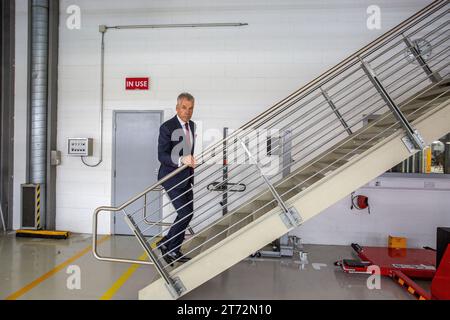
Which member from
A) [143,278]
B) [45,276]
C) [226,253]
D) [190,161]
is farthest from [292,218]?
[45,276]

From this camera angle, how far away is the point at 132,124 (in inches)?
222

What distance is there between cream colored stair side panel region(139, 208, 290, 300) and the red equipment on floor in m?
1.77

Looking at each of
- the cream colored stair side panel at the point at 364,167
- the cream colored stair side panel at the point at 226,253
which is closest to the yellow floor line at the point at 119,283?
the cream colored stair side panel at the point at 226,253

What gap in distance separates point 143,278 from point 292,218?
218 centimetres

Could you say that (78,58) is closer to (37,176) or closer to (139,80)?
(139,80)

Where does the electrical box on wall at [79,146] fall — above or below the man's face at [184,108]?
below

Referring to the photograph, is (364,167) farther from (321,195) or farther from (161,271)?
(161,271)

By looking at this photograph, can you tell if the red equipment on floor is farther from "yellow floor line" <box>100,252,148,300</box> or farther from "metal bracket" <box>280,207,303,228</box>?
"yellow floor line" <box>100,252,148,300</box>

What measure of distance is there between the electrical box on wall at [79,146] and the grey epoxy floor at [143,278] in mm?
1680

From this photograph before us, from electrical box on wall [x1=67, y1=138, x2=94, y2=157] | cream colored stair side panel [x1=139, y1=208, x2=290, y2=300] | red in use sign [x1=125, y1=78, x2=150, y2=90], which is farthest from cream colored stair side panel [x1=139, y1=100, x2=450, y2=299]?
red in use sign [x1=125, y1=78, x2=150, y2=90]

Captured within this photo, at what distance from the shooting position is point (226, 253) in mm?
2824

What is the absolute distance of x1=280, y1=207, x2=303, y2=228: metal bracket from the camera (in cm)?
277

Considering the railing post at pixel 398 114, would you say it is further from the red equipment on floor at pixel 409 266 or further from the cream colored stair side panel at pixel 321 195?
the red equipment on floor at pixel 409 266

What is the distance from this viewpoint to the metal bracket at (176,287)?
281 cm
